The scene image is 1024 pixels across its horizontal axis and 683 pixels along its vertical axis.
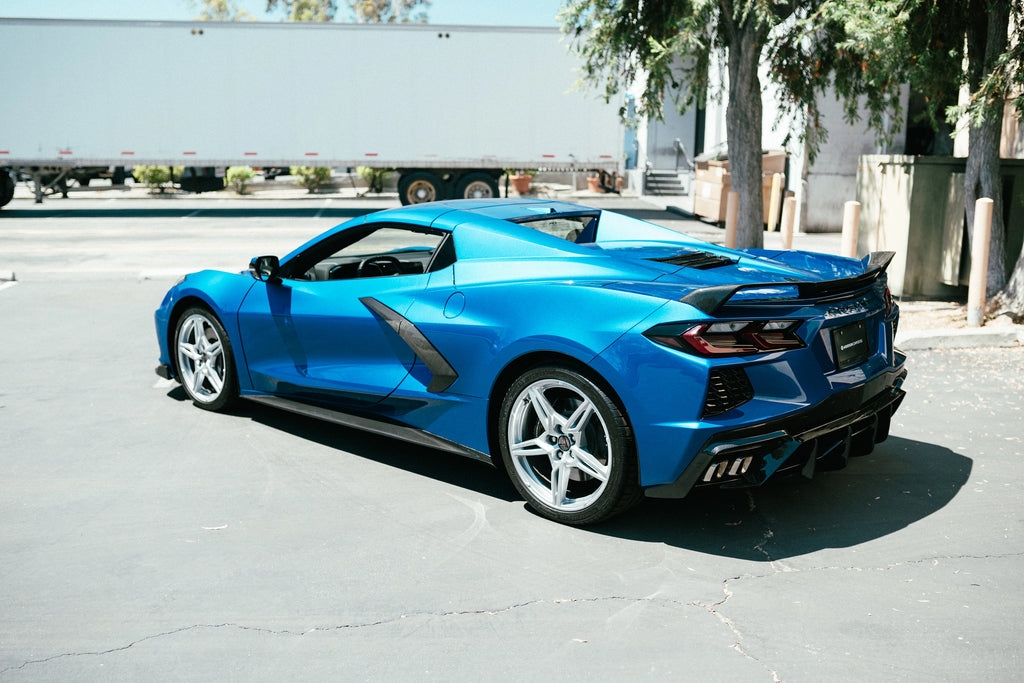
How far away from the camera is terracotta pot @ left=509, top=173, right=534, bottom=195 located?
35.1 meters

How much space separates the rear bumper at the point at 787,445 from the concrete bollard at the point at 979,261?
5277 mm

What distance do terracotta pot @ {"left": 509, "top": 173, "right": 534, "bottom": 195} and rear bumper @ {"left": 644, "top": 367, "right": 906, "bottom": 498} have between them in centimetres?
3081

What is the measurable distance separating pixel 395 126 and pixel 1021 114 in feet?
62.5

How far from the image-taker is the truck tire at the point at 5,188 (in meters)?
26.7

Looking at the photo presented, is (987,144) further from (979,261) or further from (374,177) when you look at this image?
(374,177)

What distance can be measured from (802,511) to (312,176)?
31984 millimetres

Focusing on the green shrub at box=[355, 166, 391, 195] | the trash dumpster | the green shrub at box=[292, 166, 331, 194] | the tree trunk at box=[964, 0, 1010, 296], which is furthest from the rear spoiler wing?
the green shrub at box=[292, 166, 331, 194]

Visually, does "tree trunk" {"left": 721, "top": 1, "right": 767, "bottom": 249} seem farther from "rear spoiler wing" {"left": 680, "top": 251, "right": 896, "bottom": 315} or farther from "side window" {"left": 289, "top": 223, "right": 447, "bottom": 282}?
"rear spoiler wing" {"left": 680, "top": 251, "right": 896, "bottom": 315}

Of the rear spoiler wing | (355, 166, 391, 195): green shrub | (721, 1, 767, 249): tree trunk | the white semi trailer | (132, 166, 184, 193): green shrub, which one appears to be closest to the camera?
the rear spoiler wing

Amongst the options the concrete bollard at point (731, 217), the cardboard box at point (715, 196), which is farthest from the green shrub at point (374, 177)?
the concrete bollard at point (731, 217)

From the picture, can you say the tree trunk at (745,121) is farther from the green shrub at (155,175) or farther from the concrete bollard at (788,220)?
the green shrub at (155,175)

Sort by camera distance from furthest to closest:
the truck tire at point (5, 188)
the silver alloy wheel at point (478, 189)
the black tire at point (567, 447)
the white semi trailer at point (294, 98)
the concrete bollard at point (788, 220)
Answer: the silver alloy wheel at point (478, 189) < the truck tire at point (5, 188) < the white semi trailer at point (294, 98) < the concrete bollard at point (788, 220) < the black tire at point (567, 447)

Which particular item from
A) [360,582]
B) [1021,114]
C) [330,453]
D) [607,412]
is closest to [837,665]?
[607,412]

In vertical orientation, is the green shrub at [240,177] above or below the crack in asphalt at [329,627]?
above
